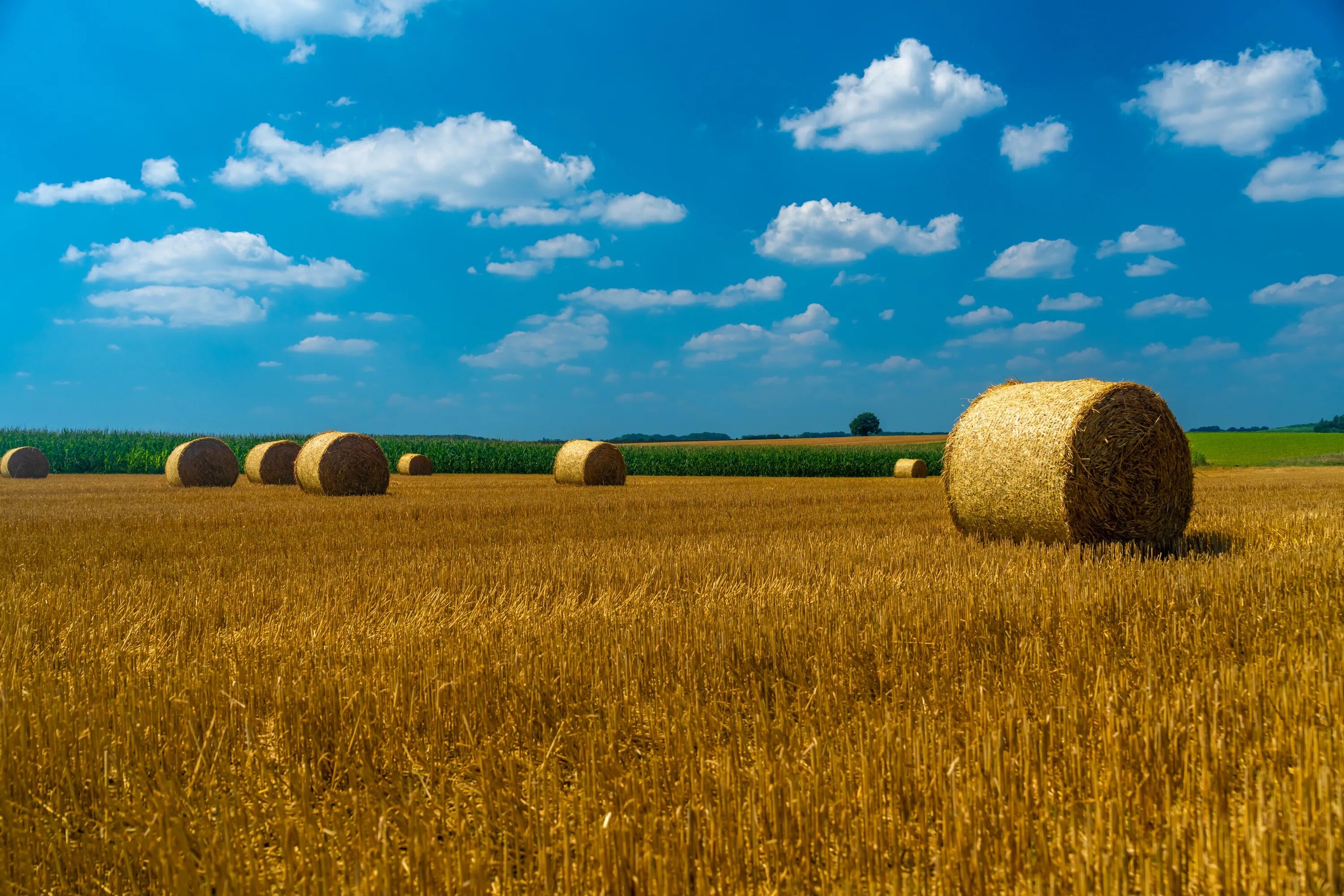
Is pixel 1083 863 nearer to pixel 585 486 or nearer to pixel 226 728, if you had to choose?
pixel 226 728

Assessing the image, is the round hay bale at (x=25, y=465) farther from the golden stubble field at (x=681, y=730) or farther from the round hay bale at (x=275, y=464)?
the golden stubble field at (x=681, y=730)

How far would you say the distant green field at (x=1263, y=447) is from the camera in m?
46.2

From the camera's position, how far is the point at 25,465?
31156 mm

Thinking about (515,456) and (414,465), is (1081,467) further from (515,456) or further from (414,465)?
(515,456)

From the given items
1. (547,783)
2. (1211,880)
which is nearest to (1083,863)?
(1211,880)

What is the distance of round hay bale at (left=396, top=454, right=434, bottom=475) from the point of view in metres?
34.9

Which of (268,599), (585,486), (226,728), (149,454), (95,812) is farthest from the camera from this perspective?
(149,454)

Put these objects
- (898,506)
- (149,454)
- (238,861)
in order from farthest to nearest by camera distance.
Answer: (149,454), (898,506), (238,861)

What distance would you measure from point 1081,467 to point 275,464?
22.7 metres

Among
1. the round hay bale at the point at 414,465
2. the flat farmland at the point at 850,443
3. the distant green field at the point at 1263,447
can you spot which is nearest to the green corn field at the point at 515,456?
the flat farmland at the point at 850,443

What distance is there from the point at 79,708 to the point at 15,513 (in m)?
12.8

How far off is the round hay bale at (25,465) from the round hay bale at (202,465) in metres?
10.5

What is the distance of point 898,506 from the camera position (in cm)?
1525

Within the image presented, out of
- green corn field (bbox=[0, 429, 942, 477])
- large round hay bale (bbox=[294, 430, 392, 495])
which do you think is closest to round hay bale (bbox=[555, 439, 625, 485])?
large round hay bale (bbox=[294, 430, 392, 495])
